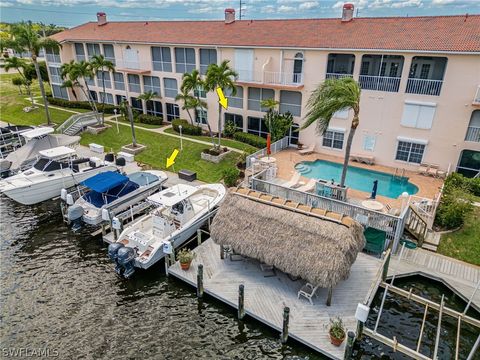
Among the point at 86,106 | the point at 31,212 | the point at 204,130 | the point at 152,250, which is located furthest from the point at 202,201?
the point at 86,106

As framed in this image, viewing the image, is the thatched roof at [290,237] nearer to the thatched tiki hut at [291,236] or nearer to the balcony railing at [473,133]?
the thatched tiki hut at [291,236]

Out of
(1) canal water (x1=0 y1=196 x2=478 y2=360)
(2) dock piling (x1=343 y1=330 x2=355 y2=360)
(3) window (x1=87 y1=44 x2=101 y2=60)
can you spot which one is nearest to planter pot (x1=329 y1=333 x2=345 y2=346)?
(2) dock piling (x1=343 y1=330 x2=355 y2=360)

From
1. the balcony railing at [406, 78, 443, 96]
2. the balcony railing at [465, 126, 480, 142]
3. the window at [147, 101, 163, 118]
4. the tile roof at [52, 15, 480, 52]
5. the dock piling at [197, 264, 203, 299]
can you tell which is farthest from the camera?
the window at [147, 101, 163, 118]

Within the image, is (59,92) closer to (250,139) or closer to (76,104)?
(76,104)

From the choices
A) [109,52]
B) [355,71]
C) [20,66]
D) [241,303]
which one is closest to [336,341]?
[241,303]

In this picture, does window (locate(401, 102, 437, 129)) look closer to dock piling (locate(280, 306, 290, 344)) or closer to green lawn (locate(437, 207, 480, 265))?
green lawn (locate(437, 207, 480, 265))

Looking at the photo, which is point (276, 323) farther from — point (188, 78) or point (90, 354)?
point (188, 78)

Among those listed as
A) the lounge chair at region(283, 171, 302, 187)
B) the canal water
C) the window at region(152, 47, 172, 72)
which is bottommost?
the canal water

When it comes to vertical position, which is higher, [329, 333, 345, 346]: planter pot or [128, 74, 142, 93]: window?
[128, 74, 142, 93]: window
